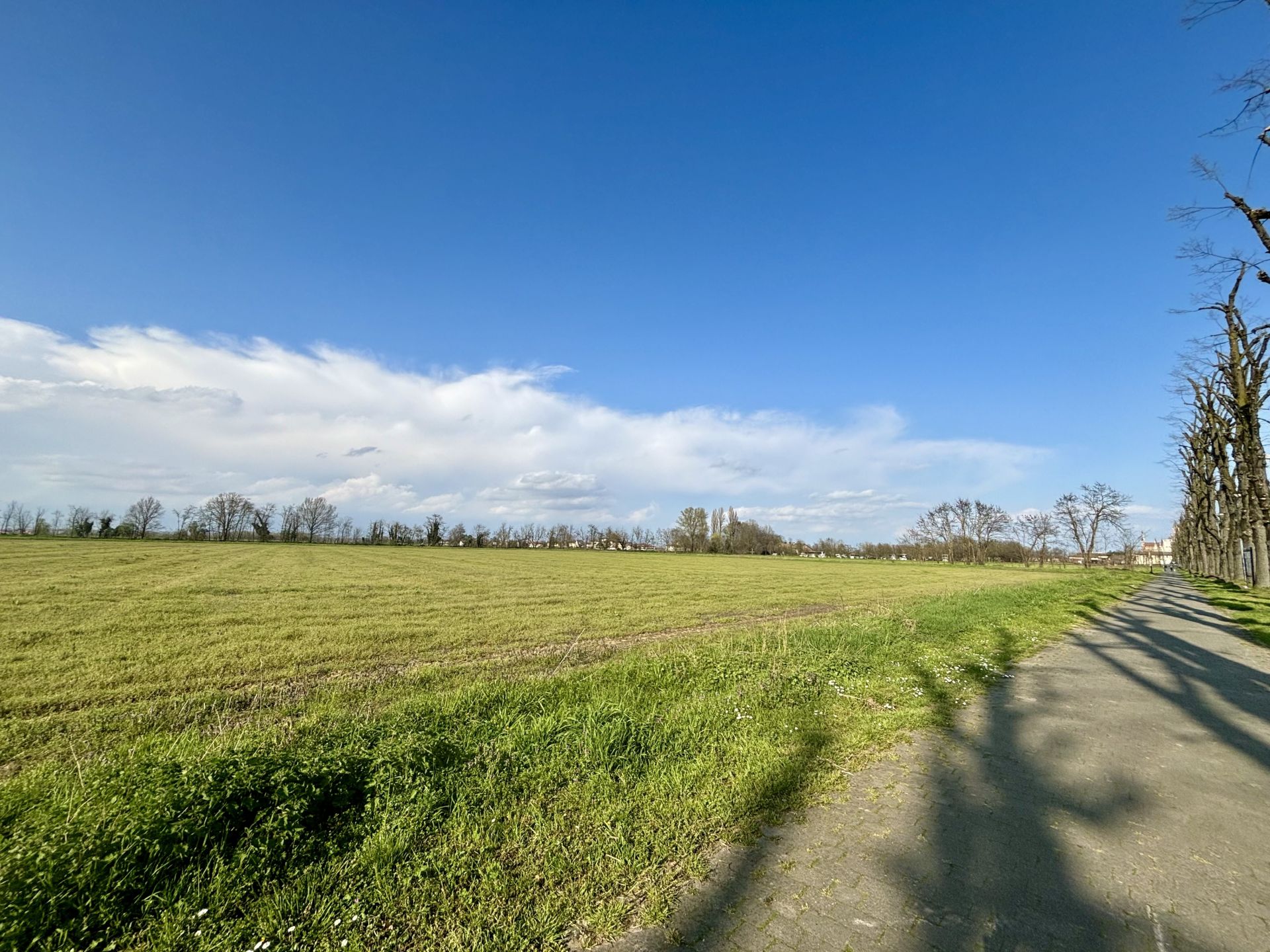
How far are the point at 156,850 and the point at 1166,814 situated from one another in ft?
24.3

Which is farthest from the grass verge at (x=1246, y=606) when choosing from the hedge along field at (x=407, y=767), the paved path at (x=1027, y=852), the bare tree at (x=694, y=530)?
the bare tree at (x=694, y=530)

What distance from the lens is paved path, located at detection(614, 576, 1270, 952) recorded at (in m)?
3.07

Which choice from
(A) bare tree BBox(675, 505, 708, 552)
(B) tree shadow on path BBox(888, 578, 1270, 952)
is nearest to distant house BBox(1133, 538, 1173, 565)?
(A) bare tree BBox(675, 505, 708, 552)

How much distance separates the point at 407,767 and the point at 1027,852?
15.9ft

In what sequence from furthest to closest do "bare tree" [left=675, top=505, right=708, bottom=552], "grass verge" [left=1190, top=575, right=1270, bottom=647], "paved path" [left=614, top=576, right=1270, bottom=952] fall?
1. "bare tree" [left=675, top=505, right=708, bottom=552]
2. "grass verge" [left=1190, top=575, right=1270, bottom=647]
3. "paved path" [left=614, top=576, right=1270, bottom=952]

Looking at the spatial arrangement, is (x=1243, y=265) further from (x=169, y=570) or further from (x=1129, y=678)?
(x=169, y=570)

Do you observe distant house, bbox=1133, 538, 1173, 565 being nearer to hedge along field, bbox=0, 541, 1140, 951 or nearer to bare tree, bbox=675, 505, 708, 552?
bare tree, bbox=675, 505, 708, 552

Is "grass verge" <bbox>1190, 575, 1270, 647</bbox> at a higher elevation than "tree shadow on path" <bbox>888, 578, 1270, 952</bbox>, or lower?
higher

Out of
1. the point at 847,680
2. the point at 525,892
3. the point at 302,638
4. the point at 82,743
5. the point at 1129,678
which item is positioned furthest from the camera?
the point at 302,638

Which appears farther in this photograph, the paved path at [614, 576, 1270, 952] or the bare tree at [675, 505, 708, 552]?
the bare tree at [675, 505, 708, 552]

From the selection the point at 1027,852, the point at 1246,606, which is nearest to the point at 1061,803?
the point at 1027,852

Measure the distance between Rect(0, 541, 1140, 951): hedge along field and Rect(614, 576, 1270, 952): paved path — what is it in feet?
1.55

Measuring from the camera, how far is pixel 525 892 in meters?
3.36

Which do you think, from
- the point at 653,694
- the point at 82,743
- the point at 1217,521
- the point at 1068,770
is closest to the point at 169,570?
the point at 82,743
